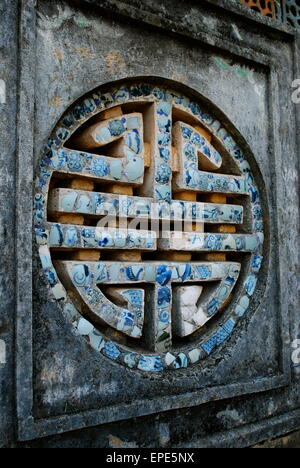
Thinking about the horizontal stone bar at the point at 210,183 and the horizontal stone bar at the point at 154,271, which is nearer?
the horizontal stone bar at the point at 154,271

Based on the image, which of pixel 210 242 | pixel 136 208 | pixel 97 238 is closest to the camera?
pixel 97 238

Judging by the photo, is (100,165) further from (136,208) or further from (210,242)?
(210,242)

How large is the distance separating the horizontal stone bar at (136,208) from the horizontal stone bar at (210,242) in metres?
0.07

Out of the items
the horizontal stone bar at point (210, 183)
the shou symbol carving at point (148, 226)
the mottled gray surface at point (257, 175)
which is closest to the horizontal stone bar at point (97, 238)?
the shou symbol carving at point (148, 226)

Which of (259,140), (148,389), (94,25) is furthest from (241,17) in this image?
(148,389)

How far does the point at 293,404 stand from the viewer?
2289 mm

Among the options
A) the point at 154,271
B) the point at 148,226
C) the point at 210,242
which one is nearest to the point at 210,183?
the point at 210,242

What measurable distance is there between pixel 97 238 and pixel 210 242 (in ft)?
1.79

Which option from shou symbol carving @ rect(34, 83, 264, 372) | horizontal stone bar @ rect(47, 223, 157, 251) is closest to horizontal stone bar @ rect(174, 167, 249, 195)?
shou symbol carving @ rect(34, 83, 264, 372)

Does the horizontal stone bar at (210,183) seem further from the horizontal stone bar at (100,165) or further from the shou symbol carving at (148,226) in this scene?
the horizontal stone bar at (100,165)

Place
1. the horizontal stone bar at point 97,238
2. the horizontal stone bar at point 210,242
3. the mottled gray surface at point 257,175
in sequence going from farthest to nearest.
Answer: the horizontal stone bar at point 210,242 < the horizontal stone bar at point 97,238 < the mottled gray surface at point 257,175

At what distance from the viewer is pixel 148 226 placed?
197cm

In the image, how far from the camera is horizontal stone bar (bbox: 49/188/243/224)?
1762mm

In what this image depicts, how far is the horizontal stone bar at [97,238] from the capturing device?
5.66 feet
